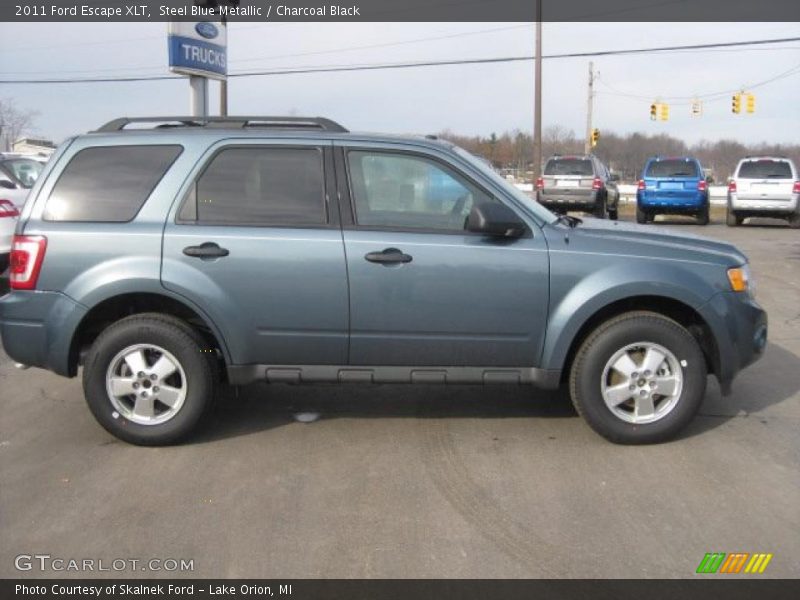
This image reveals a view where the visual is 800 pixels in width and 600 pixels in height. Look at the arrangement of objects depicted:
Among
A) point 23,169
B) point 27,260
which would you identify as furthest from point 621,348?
point 23,169

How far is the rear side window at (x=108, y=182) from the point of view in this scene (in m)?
4.55

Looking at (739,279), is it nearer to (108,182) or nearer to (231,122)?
(231,122)

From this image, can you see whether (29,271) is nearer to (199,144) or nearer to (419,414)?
(199,144)

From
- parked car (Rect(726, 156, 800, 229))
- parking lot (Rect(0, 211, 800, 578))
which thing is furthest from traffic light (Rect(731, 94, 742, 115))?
parking lot (Rect(0, 211, 800, 578))

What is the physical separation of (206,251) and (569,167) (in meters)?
17.0

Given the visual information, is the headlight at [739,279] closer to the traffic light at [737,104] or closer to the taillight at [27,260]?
the taillight at [27,260]

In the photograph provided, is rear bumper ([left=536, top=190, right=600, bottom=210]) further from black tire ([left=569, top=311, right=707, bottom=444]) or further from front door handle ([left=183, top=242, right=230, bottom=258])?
front door handle ([left=183, top=242, right=230, bottom=258])

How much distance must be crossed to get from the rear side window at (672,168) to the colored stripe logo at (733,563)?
18075 millimetres

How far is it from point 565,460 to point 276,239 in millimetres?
2119

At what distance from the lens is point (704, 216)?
20.4m

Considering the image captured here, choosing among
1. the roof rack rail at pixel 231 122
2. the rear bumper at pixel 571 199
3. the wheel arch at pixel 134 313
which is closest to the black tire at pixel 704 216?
the rear bumper at pixel 571 199

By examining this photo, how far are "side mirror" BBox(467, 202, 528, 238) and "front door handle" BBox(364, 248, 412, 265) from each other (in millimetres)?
428

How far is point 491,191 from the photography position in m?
4.59

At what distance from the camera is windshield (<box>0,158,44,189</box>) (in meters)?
11.3
